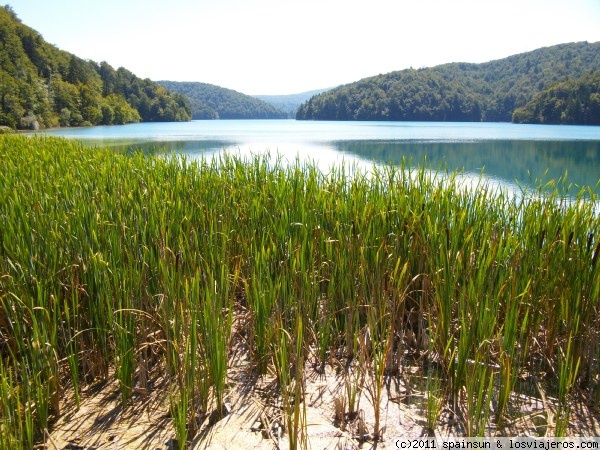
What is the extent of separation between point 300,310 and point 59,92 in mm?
61898

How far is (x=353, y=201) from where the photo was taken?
12.0ft

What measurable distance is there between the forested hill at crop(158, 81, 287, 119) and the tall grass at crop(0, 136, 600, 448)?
139775 millimetres

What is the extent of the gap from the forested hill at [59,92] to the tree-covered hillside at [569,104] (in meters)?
53.1

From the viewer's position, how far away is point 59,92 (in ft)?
184

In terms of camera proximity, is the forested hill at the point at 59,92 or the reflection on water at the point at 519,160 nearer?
the reflection on water at the point at 519,160

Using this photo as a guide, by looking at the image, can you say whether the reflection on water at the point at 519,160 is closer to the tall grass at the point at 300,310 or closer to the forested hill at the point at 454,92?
the tall grass at the point at 300,310

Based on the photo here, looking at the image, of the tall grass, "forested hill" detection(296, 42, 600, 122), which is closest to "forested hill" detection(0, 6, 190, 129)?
"forested hill" detection(296, 42, 600, 122)

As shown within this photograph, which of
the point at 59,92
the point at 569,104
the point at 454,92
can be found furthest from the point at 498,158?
the point at 454,92

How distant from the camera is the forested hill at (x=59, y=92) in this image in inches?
1832

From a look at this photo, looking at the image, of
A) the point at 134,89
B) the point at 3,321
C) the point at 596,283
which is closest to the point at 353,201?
the point at 596,283

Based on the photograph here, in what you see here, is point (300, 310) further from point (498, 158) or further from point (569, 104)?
point (569, 104)

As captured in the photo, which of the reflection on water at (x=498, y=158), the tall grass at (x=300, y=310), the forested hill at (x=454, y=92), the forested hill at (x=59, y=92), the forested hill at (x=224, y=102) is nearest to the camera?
the tall grass at (x=300, y=310)

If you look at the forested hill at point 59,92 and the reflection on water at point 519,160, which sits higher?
the forested hill at point 59,92

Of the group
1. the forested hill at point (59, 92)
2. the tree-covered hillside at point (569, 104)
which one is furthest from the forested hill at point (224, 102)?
the tree-covered hillside at point (569, 104)
